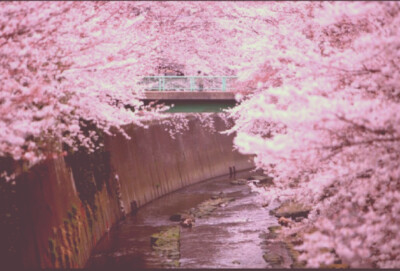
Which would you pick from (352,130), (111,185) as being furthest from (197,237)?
(352,130)

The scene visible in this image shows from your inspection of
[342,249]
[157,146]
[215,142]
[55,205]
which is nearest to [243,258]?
[55,205]

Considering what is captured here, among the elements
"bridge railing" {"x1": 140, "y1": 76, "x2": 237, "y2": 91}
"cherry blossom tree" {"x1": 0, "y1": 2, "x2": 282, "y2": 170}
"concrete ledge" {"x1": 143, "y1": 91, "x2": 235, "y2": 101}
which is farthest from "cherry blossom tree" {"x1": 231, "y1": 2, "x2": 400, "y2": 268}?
"bridge railing" {"x1": 140, "y1": 76, "x2": 237, "y2": 91}

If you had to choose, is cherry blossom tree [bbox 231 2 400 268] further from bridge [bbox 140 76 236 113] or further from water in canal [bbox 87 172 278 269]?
bridge [bbox 140 76 236 113]

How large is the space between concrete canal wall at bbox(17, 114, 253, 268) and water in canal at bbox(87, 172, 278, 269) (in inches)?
27.2

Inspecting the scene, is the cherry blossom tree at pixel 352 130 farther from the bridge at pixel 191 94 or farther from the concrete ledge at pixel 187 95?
the bridge at pixel 191 94

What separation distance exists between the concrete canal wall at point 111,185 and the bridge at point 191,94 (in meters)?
2.94

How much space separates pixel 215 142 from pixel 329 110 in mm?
29599

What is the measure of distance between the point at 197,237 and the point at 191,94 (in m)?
8.20

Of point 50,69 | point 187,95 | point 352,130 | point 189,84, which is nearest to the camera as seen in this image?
point 352,130

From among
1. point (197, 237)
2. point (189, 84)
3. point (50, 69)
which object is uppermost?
point (189, 84)

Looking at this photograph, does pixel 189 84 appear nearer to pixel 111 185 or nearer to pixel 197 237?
pixel 111 185

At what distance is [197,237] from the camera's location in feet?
65.8

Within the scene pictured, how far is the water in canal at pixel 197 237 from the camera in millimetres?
17031

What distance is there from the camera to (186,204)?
2702 centimetres
